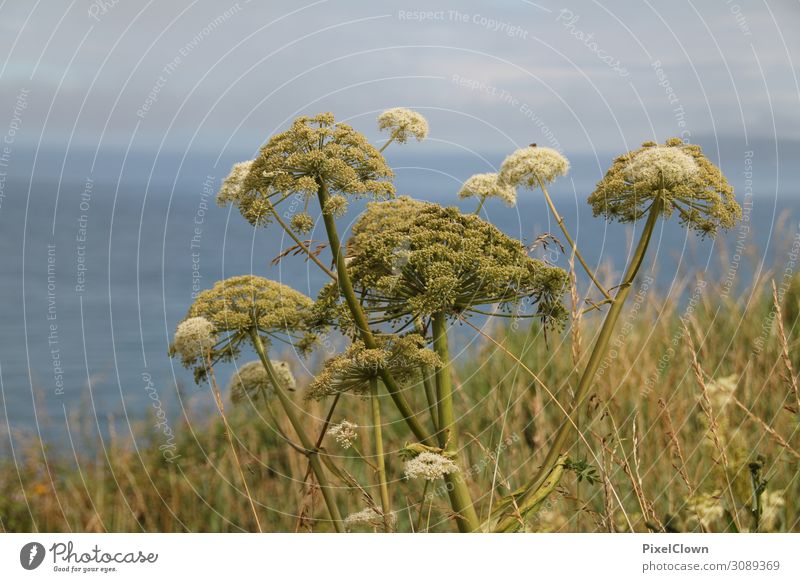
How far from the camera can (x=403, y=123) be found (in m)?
3.65

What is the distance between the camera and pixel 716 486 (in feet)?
15.9

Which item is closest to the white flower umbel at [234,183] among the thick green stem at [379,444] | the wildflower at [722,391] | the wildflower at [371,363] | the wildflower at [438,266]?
the wildflower at [438,266]

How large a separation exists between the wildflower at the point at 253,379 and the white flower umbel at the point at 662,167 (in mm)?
1666

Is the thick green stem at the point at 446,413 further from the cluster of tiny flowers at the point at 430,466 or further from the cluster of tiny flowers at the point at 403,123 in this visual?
the cluster of tiny flowers at the point at 403,123

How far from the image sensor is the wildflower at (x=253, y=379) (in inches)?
157

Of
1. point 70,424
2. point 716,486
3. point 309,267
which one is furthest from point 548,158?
point 70,424

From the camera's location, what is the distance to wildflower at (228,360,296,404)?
398 centimetres

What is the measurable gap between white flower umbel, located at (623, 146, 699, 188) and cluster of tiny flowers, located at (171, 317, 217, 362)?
5.84ft

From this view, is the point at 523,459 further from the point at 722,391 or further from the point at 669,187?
the point at 669,187

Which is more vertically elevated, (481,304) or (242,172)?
(242,172)

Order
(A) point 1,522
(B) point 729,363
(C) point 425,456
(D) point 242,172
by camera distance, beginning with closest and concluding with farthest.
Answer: (C) point 425,456
(D) point 242,172
(A) point 1,522
(B) point 729,363

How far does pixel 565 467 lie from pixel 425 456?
0.66 meters

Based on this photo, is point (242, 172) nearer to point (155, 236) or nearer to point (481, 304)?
point (481, 304)

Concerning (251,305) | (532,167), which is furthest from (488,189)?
(251,305)
